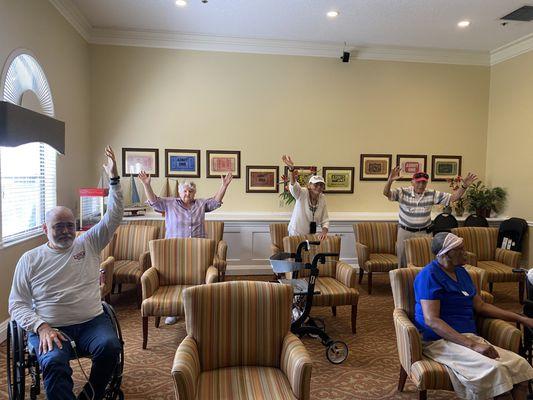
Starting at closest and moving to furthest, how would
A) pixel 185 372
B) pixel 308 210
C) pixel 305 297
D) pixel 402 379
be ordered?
pixel 185 372, pixel 402 379, pixel 305 297, pixel 308 210

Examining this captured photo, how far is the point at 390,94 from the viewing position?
6398mm

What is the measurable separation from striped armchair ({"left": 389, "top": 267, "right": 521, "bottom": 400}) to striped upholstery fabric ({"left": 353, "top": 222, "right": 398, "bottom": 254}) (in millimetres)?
2525

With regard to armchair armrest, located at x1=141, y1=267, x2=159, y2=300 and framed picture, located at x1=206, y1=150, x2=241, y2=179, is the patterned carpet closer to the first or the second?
armchair armrest, located at x1=141, y1=267, x2=159, y2=300

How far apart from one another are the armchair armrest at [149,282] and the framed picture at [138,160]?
108 inches

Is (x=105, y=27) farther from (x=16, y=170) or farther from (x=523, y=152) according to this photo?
(x=523, y=152)

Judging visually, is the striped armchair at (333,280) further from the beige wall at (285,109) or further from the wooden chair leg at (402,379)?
the beige wall at (285,109)

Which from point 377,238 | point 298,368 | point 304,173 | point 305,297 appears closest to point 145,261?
point 305,297

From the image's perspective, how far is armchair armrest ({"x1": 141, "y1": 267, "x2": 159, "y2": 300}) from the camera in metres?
3.32

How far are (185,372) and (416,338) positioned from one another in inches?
55.1

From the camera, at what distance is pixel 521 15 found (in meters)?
4.95

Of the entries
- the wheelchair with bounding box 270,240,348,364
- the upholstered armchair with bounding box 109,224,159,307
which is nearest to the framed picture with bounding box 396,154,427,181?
the wheelchair with bounding box 270,240,348,364

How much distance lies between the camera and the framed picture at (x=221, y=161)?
6090 mm

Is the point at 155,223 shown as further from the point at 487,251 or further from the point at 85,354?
the point at 487,251

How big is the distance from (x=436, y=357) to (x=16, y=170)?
4.02m
